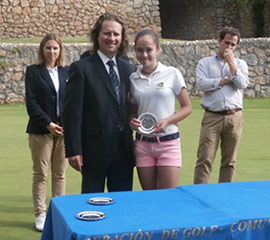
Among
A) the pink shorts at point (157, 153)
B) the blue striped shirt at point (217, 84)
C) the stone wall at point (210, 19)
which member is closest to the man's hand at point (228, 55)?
the blue striped shirt at point (217, 84)

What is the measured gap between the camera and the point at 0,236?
583 cm

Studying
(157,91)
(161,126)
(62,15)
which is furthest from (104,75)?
(62,15)

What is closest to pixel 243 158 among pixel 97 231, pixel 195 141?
pixel 195 141

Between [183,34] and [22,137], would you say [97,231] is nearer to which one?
[22,137]

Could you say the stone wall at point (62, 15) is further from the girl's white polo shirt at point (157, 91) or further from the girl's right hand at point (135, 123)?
the girl's right hand at point (135, 123)

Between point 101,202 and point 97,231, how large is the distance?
510mm

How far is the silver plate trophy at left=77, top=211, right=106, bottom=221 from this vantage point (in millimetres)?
3418

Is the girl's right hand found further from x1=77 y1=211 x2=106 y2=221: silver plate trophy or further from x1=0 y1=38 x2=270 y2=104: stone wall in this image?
x1=0 y1=38 x2=270 y2=104: stone wall

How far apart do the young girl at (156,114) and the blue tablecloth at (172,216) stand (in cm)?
80

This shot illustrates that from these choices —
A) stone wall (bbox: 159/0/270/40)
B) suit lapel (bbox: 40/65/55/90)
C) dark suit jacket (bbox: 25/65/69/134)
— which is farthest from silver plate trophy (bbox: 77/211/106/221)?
stone wall (bbox: 159/0/270/40)

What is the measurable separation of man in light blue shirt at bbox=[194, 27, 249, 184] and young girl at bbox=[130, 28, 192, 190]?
6.32ft

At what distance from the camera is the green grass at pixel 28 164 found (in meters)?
6.45

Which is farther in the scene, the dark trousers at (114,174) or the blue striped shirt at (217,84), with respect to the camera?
the blue striped shirt at (217,84)

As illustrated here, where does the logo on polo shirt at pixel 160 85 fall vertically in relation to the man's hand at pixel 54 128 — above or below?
above
